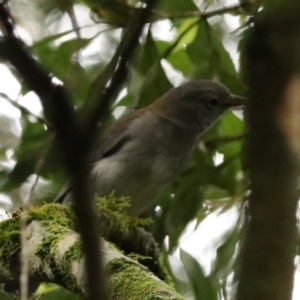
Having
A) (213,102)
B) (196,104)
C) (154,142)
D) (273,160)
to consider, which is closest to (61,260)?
(273,160)

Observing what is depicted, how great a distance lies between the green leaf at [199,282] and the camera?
7.04 feet

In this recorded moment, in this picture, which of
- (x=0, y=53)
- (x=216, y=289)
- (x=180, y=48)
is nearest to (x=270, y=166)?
(x=0, y=53)

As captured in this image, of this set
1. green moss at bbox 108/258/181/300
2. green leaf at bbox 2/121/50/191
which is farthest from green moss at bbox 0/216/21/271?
green moss at bbox 108/258/181/300

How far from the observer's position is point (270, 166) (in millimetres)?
504

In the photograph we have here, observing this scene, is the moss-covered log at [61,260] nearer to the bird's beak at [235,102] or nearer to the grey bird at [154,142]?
the grey bird at [154,142]

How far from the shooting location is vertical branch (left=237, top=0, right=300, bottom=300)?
1.58ft

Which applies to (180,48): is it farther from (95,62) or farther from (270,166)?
(270,166)

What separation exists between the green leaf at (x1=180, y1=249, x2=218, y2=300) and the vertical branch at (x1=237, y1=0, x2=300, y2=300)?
1.69m

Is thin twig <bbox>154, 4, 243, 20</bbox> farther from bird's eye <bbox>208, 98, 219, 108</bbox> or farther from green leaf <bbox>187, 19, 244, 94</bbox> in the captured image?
bird's eye <bbox>208, 98, 219, 108</bbox>

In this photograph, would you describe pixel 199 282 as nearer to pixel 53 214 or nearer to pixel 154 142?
pixel 53 214

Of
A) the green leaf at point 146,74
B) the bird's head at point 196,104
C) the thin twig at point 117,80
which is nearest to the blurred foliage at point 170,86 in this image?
the green leaf at point 146,74

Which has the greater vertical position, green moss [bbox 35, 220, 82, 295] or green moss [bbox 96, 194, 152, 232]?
green moss [bbox 96, 194, 152, 232]

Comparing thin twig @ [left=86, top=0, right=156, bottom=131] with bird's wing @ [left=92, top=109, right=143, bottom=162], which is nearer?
thin twig @ [left=86, top=0, right=156, bottom=131]

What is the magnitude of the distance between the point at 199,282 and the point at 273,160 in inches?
69.3
